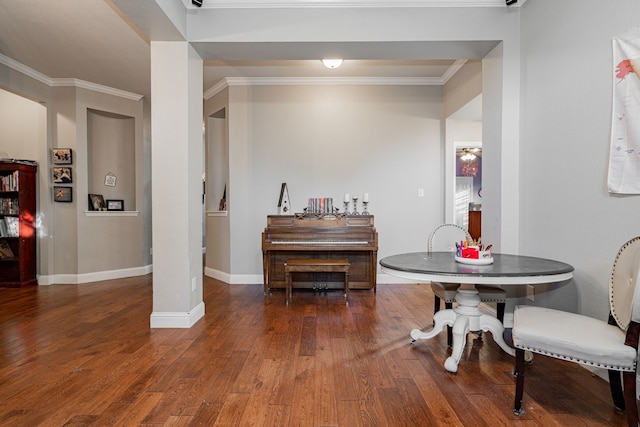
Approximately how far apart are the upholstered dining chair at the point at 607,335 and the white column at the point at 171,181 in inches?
99.3

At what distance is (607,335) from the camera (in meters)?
1.63

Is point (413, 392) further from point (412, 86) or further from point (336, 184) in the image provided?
point (412, 86)

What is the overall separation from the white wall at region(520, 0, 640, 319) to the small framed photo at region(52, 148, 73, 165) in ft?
17.9

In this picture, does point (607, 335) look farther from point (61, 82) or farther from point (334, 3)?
point (61, 82)

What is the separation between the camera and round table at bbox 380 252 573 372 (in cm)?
190

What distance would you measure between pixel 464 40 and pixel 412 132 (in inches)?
74.5

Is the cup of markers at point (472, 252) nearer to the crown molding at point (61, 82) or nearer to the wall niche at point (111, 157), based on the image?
the wall niche at point (111, 157)

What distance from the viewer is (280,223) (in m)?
4.31

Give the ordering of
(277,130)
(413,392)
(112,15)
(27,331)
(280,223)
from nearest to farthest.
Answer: (413,392) < (27,331) < (112,15) < (280,223) < (277,130)

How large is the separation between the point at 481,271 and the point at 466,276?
0.12 meters

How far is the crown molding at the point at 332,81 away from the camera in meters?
4.71

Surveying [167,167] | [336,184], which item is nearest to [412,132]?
[336,184]

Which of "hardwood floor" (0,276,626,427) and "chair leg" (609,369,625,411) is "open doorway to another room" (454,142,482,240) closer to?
"hardwood floor" (0,276,626,427)

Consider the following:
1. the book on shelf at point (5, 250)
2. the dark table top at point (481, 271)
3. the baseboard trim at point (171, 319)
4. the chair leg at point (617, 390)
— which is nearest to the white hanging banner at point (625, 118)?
the dark table top at point (481, 271)
